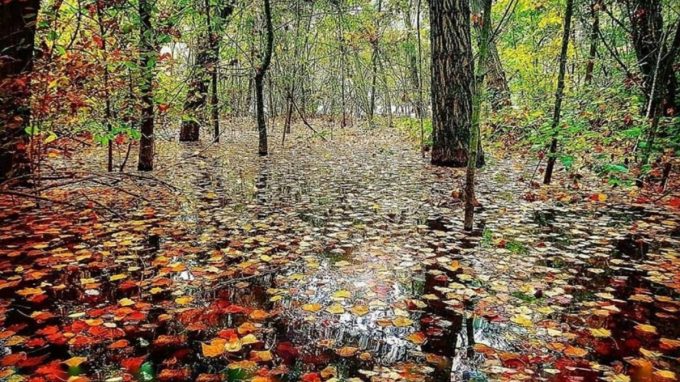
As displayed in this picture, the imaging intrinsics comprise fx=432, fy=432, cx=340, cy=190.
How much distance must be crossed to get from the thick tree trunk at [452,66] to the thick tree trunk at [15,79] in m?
6.04

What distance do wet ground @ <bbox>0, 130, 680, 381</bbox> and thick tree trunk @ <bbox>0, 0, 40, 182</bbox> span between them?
677 millimetres

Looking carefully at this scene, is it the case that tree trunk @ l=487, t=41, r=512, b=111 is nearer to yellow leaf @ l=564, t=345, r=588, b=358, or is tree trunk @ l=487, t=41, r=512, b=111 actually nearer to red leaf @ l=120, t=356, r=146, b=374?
yellow leaf @ l=564, t=345, r=588, b=358

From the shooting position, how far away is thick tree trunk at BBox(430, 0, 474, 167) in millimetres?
7754

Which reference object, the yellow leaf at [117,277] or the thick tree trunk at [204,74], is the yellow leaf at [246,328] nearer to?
the yellow leaf at [117,277]

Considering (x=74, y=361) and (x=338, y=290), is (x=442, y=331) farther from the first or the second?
(x=74, y=361)

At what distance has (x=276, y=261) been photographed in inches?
138

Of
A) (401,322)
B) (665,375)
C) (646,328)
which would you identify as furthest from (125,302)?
(646,328)

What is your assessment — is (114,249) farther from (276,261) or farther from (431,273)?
(431,273)

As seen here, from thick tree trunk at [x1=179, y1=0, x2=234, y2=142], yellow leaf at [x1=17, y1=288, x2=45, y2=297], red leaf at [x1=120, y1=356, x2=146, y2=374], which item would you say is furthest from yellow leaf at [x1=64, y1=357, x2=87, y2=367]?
thick tree trunk at [x1=179, y1=0, x2=234, y2=142]

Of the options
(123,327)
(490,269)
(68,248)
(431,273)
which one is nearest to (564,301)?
(490,269)

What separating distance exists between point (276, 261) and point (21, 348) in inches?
68.1

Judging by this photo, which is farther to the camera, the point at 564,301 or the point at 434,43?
the point at 434,43

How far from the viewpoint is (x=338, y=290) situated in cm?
297

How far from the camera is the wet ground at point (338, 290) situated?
2.11 meters
